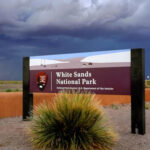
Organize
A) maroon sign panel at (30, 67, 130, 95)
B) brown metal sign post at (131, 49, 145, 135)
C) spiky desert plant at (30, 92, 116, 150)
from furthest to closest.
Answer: maroon sign panel at (30, 67, 130, 95), brown metal sign post at (131, 49, 145, 135), spiky desert plant at (30, 92, 116, 150)

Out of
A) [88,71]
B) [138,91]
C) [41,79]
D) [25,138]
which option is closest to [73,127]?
[25,138]

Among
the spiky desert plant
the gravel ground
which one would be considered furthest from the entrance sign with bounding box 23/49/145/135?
the spiky desert plant

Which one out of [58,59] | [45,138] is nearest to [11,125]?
[58,59]

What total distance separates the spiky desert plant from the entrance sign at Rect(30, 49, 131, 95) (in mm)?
2702

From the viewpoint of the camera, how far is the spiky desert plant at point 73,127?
231 inches

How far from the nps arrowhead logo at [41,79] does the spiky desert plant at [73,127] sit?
172 inches

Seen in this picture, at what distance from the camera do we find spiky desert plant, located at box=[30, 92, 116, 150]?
5871 mm

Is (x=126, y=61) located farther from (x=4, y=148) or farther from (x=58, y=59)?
(x=4, y=148)

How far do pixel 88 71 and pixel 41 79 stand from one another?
218cm

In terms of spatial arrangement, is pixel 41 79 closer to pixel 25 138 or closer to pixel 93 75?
pixel 93 75

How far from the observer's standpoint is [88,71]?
30.7ft

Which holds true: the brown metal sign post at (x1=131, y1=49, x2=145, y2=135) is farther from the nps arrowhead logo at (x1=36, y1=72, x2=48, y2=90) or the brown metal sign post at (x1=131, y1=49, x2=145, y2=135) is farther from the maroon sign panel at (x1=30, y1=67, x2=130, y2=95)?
the nps arrowhead logo at (x1=36, y1=72, x2=48, y2=90)

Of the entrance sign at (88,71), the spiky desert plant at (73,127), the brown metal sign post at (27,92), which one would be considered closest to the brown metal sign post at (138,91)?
the entrance sign at (88,71)

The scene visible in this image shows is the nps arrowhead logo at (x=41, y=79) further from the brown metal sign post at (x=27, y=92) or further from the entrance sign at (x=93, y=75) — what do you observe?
the brown metal sign post at (x=27, y=92)
